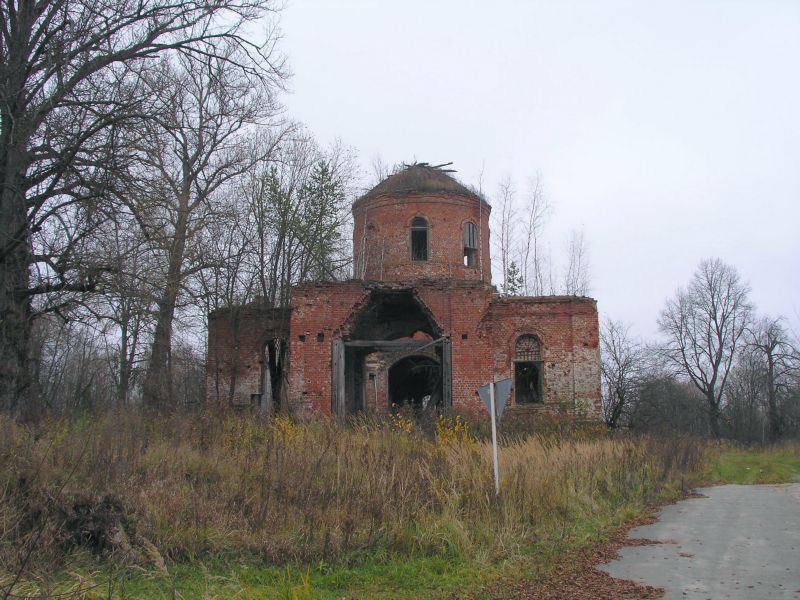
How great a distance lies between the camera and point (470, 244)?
28531 millimetres

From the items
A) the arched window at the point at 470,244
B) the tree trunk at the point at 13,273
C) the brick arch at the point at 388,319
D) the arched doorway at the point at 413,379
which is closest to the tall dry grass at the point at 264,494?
the tree trunk at the point at 13,273

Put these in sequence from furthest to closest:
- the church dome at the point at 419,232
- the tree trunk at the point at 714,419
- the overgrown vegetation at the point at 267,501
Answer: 1. the tree trunk at the point at 714,419
2. the church dome at the point at 419,232
3. the overgrown vegetation at the point at 267,501

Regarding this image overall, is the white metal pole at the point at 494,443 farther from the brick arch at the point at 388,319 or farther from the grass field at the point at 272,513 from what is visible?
the brick arch at the point at 388,319

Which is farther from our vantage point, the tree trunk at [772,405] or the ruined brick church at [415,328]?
the tree trunk at [772,405]

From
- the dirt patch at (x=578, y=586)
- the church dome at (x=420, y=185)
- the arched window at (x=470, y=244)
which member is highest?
the church dome at (x=420, y=185)

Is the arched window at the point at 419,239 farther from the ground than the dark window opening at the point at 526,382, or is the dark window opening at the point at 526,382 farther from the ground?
the arched window at the point at 419,239

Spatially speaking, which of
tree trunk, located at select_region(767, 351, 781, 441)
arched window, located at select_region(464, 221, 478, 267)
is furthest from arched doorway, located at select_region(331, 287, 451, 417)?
tree trunk, located at select_region(767, 351, 781, 441)

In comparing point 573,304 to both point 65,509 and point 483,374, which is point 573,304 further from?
point 65,509

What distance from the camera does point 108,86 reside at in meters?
13.2

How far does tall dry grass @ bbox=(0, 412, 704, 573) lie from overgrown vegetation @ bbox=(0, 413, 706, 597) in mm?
21

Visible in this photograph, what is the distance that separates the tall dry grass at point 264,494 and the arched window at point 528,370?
1122 centimetres

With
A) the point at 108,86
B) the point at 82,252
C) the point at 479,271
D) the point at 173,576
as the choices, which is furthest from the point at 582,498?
the point at 479,271

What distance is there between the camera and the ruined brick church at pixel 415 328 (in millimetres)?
22250

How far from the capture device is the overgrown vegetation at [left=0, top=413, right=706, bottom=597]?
723 centimetres
